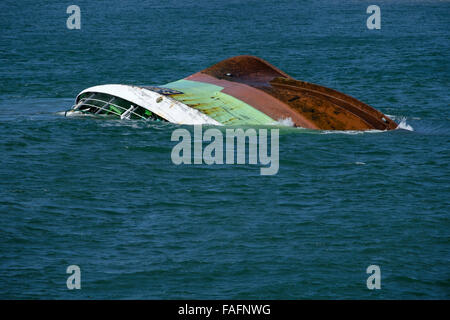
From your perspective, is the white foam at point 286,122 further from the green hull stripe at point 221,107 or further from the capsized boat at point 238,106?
the green hull stripe at point 221,107

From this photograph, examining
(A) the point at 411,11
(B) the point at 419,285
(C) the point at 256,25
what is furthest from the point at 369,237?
(A) the point at 411,11

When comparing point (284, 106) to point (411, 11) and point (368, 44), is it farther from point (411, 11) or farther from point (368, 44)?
point (411, 11)

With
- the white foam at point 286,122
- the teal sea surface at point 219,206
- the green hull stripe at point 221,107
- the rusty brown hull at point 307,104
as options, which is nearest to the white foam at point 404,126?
the teal sea surface at point 219,206

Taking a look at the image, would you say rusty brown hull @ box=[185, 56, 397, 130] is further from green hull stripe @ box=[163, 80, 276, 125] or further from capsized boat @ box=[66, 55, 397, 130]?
green hull stripe @ box=[163, 80, 276, 125]

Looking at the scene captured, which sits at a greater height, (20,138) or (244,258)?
(20,138)

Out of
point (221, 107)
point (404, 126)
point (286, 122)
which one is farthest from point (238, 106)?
point (404, 126)

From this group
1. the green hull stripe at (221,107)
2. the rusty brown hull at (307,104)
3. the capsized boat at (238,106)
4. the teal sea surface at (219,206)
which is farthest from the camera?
the rusty brown hull at (307,104)
